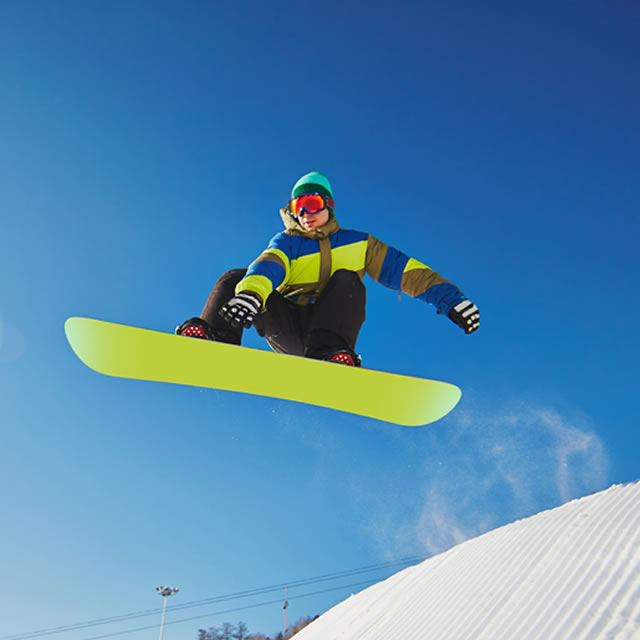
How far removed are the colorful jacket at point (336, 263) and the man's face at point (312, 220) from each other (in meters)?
0.04

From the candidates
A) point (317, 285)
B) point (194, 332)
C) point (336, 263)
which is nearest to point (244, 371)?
point (194, 332)

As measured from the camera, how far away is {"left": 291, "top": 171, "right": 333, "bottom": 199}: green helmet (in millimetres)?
4234

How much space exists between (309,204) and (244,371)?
4.92ft

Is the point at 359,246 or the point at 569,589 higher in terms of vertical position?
the point at 359,246

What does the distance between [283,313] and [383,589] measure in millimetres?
8342

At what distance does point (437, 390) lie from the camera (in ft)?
13.2

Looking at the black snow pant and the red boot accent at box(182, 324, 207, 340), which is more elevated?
the black snow pant

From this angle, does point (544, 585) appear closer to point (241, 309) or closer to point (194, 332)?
point (241, 309)

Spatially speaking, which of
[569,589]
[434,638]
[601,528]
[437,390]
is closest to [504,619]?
[569,589]

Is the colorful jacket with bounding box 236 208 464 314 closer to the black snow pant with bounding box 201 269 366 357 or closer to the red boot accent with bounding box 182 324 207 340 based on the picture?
the black snow pant with bounding box 201 269 366 357

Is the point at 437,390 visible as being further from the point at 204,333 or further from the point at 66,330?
the point at 66,330

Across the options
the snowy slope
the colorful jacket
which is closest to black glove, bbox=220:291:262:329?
the colorful jacket

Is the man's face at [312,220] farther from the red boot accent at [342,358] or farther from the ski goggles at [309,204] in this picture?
the red boot accent at [342,358]

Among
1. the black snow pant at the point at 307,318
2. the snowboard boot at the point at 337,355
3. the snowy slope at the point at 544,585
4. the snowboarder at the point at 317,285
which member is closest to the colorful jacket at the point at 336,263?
the snowboarder at the point at 317,285
